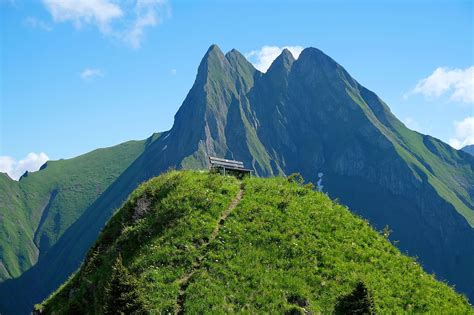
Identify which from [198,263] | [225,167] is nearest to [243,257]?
[198,263]

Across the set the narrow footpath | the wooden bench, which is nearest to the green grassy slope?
the narrow footpath

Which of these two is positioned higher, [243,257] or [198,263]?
[243,257]

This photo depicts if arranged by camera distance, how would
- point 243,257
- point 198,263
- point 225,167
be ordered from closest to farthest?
point 198,263 < point 243,257 < point 225,167

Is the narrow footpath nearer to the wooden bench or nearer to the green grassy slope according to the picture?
the green grassy slope

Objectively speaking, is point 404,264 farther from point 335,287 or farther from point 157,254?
point 157,254

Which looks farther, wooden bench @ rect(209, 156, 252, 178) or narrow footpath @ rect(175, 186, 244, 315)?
wooden bench @ rect(209, 156, 252, 178)

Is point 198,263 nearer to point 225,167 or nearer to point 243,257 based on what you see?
point 243,257

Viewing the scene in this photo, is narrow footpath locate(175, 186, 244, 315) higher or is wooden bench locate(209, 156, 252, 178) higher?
wooden bench locate(209, 156, 252, 178)

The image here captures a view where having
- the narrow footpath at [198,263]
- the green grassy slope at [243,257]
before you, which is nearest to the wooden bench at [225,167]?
the green grassy slope at [243,257]
